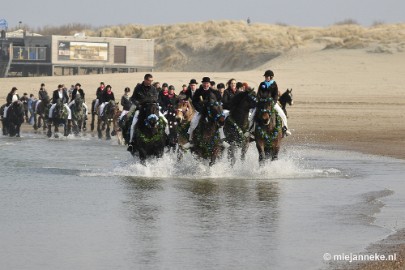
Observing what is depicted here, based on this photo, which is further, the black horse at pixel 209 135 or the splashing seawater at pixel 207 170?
the splashing seawater at pixel 207 170

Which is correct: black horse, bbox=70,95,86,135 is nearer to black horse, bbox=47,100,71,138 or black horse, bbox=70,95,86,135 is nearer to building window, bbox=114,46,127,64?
black horse, bbox=47,100,71,138

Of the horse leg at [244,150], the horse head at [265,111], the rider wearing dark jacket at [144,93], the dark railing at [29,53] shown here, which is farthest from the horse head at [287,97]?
the dark railing at [29,53]

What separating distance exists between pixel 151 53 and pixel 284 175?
85723 mm

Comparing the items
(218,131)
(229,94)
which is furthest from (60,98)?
(218,131)

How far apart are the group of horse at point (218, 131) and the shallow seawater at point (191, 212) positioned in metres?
0.29

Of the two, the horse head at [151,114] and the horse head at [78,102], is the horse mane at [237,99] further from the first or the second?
the horse head at [78,102]

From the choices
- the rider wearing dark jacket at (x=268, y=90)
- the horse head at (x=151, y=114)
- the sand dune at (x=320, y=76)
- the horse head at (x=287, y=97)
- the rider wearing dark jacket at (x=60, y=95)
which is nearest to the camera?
the rider wearing dark jacket at (x=268, y=90)

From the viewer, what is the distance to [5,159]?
984 inches

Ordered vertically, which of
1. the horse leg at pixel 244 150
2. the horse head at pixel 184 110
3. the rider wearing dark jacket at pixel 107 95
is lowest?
the horse leg at pixel 244 150

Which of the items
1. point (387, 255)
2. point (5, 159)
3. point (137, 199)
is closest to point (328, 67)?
point (5, 159)

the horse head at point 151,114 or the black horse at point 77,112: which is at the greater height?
the horse head at point 151,114

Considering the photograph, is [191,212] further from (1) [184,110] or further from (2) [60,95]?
(2) [60,95]

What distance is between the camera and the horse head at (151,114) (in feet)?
66.0

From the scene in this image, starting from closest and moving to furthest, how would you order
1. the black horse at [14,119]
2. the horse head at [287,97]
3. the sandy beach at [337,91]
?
the horse head at [287,97]
the sandy beach at [337,91]
the black horse at [14,119]
